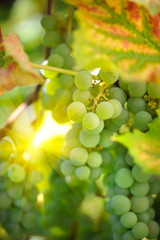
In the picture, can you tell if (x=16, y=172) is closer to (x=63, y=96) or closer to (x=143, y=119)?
(x=63, y=96)

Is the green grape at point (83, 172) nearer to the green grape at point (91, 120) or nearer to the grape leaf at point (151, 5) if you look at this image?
the green grape at point (91, 120)

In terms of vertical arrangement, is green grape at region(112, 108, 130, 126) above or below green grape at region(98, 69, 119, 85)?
below

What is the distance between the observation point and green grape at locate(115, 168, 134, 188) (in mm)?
626

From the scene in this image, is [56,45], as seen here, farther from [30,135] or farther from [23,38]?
[23,38]

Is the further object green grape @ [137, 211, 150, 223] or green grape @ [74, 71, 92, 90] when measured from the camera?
green grape @ [137, 211, 150, 223]

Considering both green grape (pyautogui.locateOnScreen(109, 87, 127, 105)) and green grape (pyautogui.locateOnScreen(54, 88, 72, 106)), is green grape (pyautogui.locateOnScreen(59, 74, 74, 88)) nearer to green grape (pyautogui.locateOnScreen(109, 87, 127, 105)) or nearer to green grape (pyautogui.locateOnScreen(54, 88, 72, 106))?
green grape (pyautogui.locateOnScreen(54, 88, 72, 106))

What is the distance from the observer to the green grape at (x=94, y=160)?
0.63 meters

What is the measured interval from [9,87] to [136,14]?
0.20 metres

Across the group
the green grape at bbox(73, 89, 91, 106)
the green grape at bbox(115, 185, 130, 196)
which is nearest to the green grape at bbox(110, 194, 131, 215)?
the green grape at bbox(115, 185, 130, 196)

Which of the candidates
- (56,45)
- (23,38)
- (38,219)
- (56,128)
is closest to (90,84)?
(56,45)

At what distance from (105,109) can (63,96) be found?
17cm

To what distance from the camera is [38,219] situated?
88 centimetres

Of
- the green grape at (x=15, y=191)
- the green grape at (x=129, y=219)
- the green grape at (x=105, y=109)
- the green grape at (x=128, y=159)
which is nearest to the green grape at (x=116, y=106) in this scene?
the green grape at (x=105, y=109)

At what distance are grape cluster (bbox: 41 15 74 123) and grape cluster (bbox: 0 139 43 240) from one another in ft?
0.43
